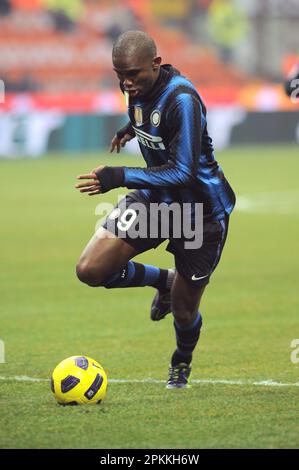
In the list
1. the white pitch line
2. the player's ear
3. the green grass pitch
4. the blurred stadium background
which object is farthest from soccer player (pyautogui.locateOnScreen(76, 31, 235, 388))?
the blurred stadium background

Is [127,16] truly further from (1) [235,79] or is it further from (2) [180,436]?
(2) [180,436]

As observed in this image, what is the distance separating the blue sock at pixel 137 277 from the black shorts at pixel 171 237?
12.5 inches

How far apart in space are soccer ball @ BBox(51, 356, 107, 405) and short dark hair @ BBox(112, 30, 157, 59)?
1.83 m

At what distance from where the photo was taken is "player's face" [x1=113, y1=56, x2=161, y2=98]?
623cm

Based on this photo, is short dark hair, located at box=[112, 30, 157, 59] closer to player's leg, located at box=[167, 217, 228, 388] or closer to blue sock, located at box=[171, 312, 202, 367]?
player's leg, located at box=[167, 217, 228, 388]

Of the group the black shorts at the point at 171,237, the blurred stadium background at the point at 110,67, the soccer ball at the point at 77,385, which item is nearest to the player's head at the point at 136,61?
the black shorts at the point at 171,237

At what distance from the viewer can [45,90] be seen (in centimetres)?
3812

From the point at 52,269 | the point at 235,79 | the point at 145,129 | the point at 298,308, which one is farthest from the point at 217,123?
the point at 145,129

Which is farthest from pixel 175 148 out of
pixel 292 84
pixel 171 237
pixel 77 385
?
pixel 292 84

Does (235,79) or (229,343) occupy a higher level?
(229,343)

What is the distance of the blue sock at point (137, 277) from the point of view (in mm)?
6875

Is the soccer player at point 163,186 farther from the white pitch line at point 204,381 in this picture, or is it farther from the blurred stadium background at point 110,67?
the blurred stadium background at point 110,67

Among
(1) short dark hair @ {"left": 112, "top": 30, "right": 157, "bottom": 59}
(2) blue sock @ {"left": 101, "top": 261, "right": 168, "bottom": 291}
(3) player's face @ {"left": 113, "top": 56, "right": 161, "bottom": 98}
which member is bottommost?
(2) blue sock @ {"left": 101, "top": 261, "right": 168, "bottom": 291}

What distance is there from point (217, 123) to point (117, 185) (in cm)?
2640
